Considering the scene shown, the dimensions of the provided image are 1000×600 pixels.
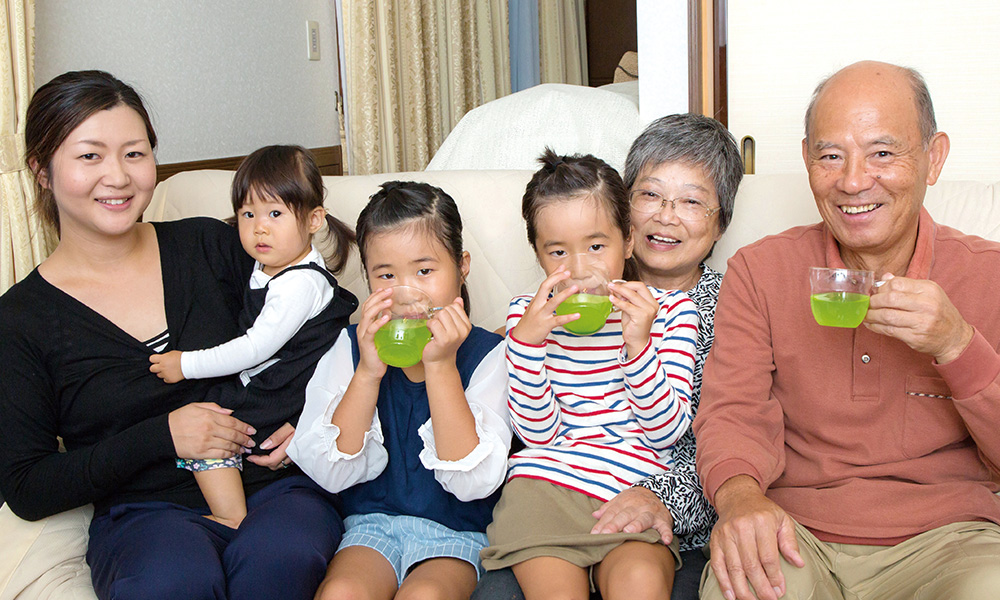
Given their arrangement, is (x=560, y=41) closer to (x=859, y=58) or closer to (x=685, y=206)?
(x=859, y=58)

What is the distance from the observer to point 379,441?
1.60 m

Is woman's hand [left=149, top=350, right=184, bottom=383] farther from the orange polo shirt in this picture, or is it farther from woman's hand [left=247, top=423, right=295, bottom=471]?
the orange polo shirt

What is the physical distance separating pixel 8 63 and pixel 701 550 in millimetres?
2071

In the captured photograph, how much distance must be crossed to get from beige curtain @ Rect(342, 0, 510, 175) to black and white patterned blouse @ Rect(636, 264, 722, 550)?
2.45 meters

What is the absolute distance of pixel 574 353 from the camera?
163 cm

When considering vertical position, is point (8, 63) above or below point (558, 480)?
above

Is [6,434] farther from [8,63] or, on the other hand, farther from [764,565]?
[764,565]

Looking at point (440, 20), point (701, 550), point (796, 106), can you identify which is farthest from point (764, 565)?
point (440, 20)

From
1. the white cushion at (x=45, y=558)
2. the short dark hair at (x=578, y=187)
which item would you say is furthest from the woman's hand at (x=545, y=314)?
the white cushion at (x=45, y=558)

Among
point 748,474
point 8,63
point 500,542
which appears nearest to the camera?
point 748,474

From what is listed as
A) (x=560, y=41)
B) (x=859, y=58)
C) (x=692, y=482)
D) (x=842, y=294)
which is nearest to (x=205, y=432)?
A: (x=692, y=482)

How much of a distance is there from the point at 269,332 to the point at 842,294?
1.13 meters

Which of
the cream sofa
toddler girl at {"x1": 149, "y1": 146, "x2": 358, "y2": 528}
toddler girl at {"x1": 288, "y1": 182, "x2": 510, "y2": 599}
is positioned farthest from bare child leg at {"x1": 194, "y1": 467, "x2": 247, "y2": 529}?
the cream sofa

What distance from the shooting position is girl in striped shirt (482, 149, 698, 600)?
4.62ft
